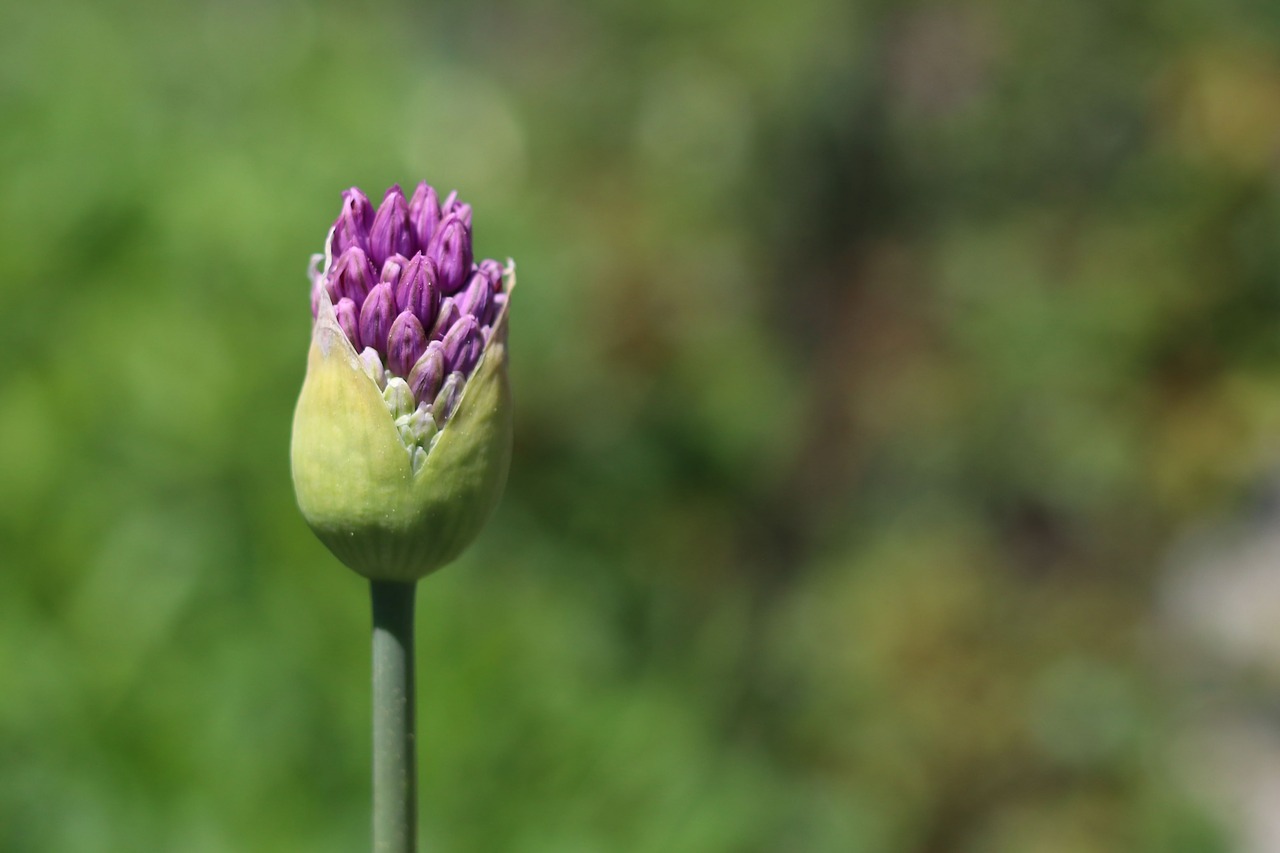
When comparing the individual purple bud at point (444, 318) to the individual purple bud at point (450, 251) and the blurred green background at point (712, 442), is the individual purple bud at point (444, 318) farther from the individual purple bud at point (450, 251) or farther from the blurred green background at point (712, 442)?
the blurred green background at point (712, 442)

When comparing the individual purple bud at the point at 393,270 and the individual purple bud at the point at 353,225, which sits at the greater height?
the individual purple bud at the point at 353,225

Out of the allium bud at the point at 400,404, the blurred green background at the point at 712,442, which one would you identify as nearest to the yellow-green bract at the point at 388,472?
the allium bud at the point at 400,404

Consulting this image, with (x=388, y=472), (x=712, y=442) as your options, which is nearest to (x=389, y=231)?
(x=388, y=472)

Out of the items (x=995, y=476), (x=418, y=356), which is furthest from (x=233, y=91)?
(x=418, y=356)

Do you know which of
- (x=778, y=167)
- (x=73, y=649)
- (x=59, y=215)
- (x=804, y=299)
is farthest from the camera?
(x=778, y=167)

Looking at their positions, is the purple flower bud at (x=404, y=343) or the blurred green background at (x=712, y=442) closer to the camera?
the purple flower bud at (x=404, y=343)

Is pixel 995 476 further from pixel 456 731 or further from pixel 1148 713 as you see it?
pixel 456 731
